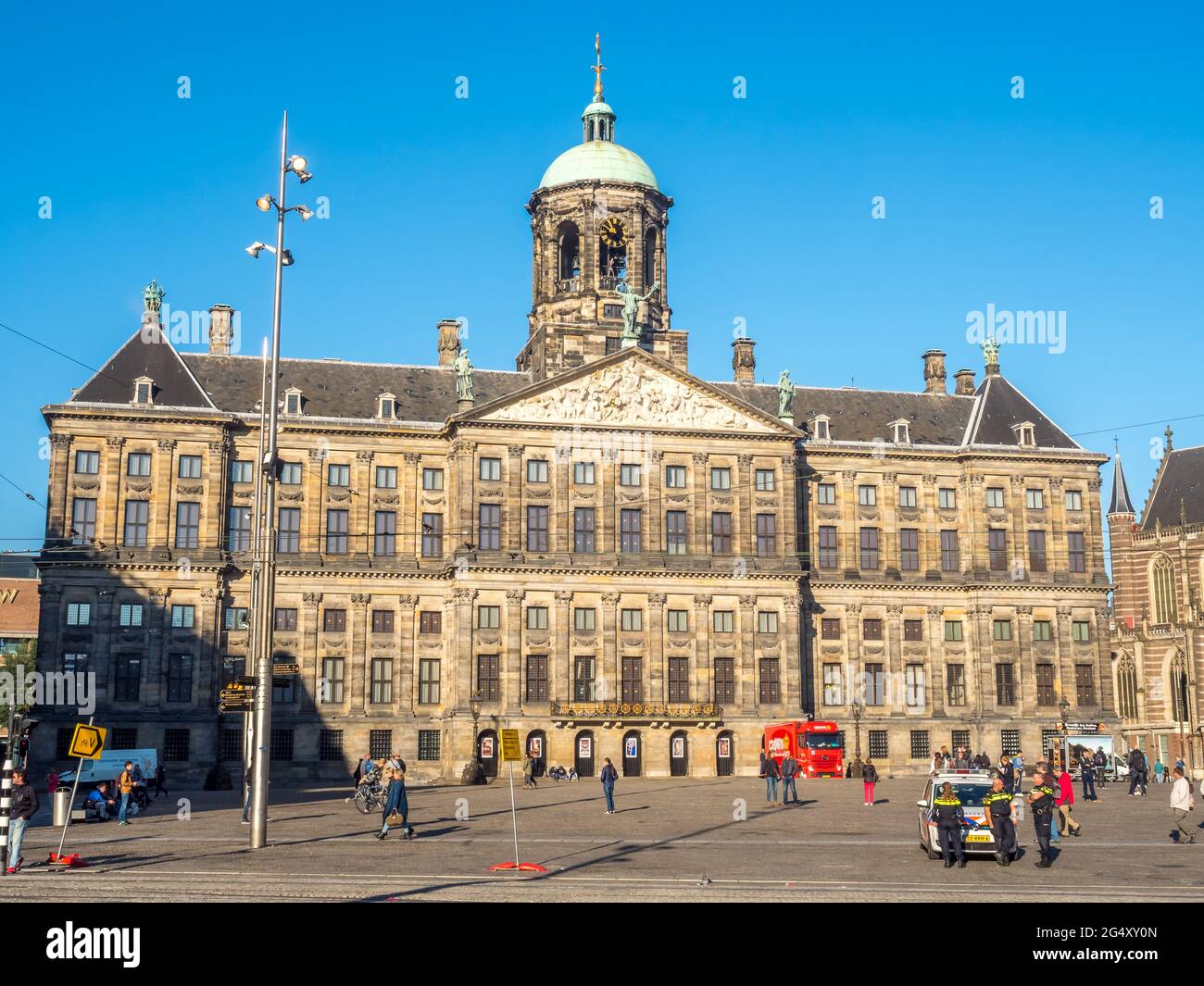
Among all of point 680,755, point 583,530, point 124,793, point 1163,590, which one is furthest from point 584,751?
point 1163,590

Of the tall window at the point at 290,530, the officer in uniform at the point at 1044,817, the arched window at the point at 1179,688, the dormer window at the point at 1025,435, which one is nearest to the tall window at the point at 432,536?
the tall window at the point at 290,530

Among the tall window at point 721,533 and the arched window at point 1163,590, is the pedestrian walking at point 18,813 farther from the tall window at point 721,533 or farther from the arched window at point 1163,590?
the arched window at point 1163,590

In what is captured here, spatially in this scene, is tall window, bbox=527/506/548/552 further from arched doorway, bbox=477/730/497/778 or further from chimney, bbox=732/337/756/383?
chimney, bbox=732/337/756/383

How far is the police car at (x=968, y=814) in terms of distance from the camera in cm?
2673

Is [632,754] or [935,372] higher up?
[935,372]

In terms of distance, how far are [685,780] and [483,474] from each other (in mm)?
17841

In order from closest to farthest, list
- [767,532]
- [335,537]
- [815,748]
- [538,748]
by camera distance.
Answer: [815,748] < [538,748] < [335,537] < [767,532]

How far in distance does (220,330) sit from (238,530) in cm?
1208

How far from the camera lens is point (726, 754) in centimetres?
6694

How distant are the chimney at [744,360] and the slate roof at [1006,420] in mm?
13014

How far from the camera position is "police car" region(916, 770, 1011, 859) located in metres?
26.7

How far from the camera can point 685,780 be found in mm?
61781

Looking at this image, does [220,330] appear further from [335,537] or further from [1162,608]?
[1162,608]

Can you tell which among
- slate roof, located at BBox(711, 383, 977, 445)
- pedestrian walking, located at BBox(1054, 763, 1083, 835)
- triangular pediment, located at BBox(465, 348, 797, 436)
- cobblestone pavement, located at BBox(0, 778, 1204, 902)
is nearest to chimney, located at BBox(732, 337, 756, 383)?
slate roof, located at BBox(711, 383, 977, 445)
